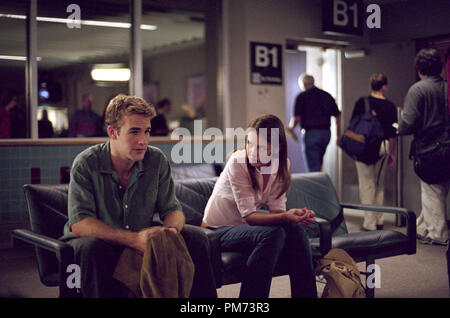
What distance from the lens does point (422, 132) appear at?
4.91m

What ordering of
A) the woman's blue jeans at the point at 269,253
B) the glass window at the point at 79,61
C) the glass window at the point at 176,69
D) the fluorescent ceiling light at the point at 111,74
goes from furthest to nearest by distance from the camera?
the glass window at the point at 176,69 → the fluorescent ceiling light at the point at 111,74 → the glass window at the point at 79,61 → the woman's blue jeans at the point at 269,253

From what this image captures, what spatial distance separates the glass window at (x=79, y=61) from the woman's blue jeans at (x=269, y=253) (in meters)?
3.51

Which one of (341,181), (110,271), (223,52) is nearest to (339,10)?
(223,52)

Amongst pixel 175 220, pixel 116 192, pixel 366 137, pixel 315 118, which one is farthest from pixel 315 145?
pixel 116 192

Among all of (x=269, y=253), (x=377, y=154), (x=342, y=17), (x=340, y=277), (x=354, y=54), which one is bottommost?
(x=340, y=277)

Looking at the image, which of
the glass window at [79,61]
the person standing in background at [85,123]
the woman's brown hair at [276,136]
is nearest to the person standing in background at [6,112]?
the glass window at [79,61]

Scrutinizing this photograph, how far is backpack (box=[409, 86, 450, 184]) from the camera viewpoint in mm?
4777

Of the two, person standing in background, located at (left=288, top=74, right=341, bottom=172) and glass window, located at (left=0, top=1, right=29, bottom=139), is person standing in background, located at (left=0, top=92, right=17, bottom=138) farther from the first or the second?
person standing in background, located at (left=288, top=74, right=341, bottom=172)

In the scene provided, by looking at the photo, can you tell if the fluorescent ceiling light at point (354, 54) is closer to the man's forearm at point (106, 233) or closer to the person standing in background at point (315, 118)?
the person standing in background at point (315, 118)

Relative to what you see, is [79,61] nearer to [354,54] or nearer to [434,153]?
[354,54]

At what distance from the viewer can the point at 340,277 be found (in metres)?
2.92

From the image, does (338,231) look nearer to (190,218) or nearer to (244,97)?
(190,218)

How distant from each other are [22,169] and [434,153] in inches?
147

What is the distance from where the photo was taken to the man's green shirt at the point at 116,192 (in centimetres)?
241
